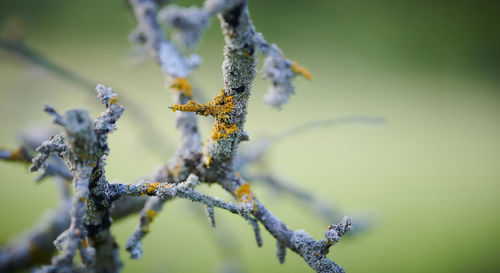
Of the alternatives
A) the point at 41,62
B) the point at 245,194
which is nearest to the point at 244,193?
the point at 245,194

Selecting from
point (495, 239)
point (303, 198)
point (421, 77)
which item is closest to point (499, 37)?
point (421, 77)

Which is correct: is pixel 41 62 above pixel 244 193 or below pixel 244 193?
above

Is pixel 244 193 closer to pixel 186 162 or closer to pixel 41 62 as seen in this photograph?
pixel 186 162

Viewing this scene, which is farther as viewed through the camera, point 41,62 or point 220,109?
point 41,62

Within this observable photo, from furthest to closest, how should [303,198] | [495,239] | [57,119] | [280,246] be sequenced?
[495,239]
[303,198]
[280,246]
[57,119]

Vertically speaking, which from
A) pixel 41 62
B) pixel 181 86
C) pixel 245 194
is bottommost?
pixel 245 194

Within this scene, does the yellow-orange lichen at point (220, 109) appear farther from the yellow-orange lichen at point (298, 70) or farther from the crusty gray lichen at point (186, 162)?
the yellow-orange lichen at point (298, 70)

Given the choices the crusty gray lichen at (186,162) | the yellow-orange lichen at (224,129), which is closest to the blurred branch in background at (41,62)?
the crusty gray lichen at (186,162)

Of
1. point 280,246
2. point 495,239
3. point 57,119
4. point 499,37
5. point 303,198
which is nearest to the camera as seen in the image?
point 57,119

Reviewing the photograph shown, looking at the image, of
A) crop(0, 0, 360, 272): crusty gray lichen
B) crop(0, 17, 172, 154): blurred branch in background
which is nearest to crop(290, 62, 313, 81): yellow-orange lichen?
crop(0, 0, 360, 272): crusty gray lichen

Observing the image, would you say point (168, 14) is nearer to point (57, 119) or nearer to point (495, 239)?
point (57, 119)

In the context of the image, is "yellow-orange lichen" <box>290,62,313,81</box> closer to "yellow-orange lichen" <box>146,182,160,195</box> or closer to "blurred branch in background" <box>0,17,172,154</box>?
"yellow-orange lichen" <box>146,182,160,195</box>
